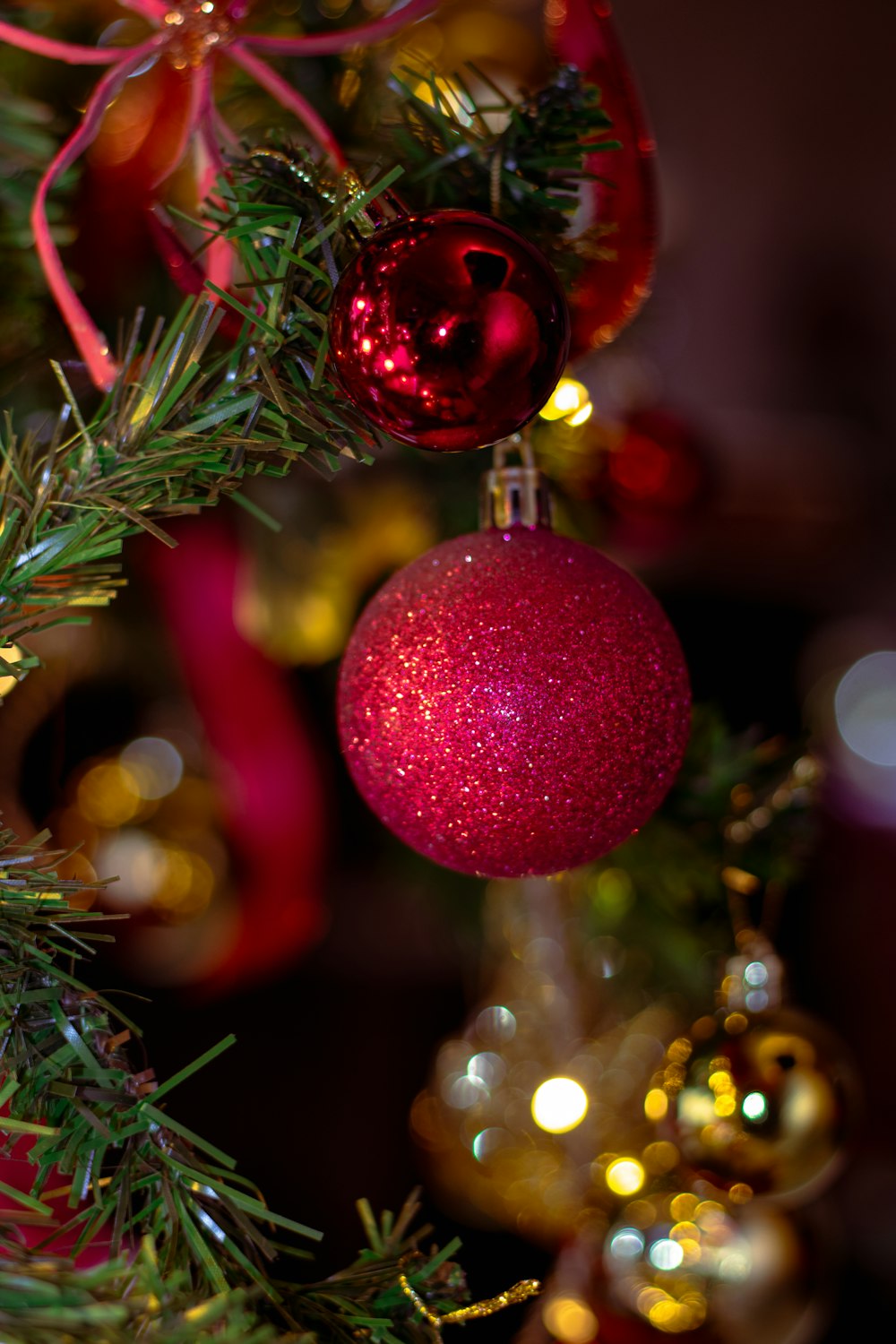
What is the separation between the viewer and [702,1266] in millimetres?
413

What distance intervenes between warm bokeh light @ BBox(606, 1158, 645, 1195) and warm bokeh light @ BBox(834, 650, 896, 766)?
0.86m

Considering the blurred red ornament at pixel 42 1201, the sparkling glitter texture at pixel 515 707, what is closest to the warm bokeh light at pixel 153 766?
the blurred red ornament at pixel 42 1201

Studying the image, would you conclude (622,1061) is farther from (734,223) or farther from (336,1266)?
(734,223)

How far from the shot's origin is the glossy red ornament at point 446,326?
23cm

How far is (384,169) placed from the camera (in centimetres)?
27

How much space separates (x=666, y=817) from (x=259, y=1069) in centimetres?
56

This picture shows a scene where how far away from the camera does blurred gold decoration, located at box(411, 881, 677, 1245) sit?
49 cm

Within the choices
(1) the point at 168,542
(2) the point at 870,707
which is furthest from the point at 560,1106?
(2) the point at 870,707

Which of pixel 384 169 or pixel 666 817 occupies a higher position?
pixel 384 169

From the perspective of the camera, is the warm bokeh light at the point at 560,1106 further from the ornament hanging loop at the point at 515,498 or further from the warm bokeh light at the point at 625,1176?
the ornament hanging loop at the point at 515,498

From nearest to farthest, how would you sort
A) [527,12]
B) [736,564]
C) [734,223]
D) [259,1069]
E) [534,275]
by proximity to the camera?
[534,275] → [259,1069] → [527,12] → [736,564] → [734,223]

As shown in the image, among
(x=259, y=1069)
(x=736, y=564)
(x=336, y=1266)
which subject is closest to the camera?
(x=336, y=1266)

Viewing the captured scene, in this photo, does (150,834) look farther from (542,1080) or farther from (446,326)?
(446,326)

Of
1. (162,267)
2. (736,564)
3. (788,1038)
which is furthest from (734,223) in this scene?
(788,1038)
